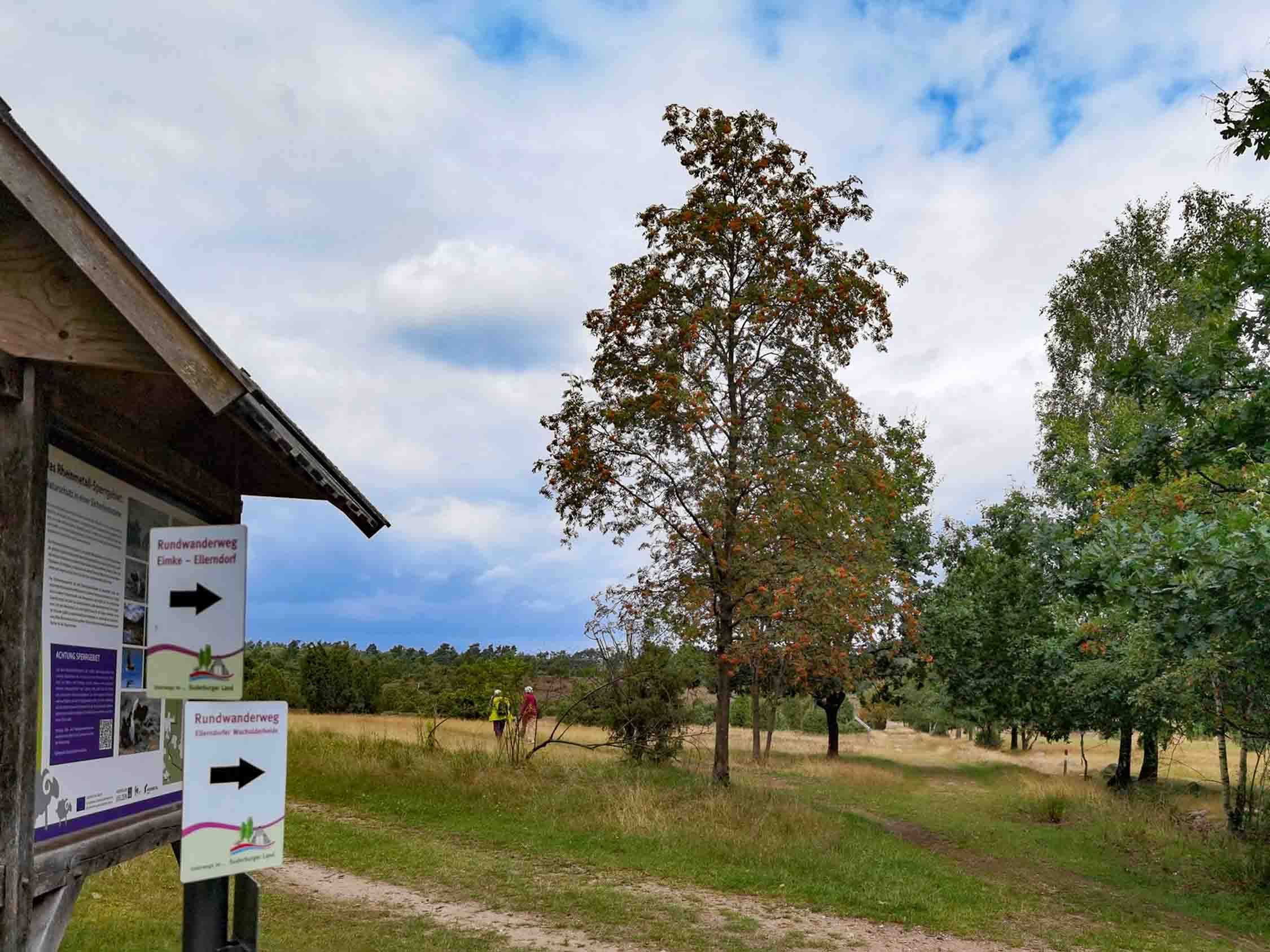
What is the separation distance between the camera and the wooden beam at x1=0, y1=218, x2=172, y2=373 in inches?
177

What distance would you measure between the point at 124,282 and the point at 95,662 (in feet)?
6.32

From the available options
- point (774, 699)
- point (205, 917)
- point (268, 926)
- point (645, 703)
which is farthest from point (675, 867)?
point (774, 699)

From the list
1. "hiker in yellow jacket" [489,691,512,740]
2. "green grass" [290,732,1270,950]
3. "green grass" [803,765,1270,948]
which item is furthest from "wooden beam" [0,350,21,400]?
"hiker in yellow jacket" [489,691,512,740]

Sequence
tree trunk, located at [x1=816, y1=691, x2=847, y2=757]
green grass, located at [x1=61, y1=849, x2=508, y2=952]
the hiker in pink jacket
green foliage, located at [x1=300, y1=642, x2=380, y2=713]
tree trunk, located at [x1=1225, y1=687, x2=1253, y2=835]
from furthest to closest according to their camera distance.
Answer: green foliage, located at [x1=300, y1=642, x2=380, y2=713] → tree trunk, located at [x1=816, y1=691, x2=847, y2=757] → the hiker in pink jacket → tree trunk, located at [x1=1225, y1=687, x2=1253, y2=835] → green grass, located at [x1=61, y1=849, x2=508, y2=952]

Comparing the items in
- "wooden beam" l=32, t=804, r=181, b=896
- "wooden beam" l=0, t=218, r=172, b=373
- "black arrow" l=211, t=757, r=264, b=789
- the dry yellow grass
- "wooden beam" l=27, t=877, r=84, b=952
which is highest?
"wooden beam" l=0, t=218, r=172, b=373

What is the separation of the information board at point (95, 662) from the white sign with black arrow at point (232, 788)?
949 mm

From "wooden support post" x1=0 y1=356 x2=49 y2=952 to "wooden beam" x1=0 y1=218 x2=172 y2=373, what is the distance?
0.18m

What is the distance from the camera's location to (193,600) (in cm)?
438

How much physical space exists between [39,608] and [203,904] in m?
→ 1.50

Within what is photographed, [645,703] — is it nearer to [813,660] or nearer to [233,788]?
[813,660]

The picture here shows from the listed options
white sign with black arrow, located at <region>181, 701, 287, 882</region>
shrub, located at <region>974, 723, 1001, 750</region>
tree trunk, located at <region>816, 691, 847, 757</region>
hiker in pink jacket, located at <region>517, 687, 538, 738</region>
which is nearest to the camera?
white sign with black arrow, located at <region>181, 701, 287, 882</region>

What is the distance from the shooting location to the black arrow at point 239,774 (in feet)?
13.8

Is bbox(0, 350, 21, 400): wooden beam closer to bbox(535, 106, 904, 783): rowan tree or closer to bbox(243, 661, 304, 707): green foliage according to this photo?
bbox(535, 106, 904, 783): rowan tree

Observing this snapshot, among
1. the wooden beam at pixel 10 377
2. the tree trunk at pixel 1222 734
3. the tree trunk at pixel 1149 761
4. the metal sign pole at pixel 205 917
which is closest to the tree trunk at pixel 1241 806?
the tree trunk at pixel 1222 734
